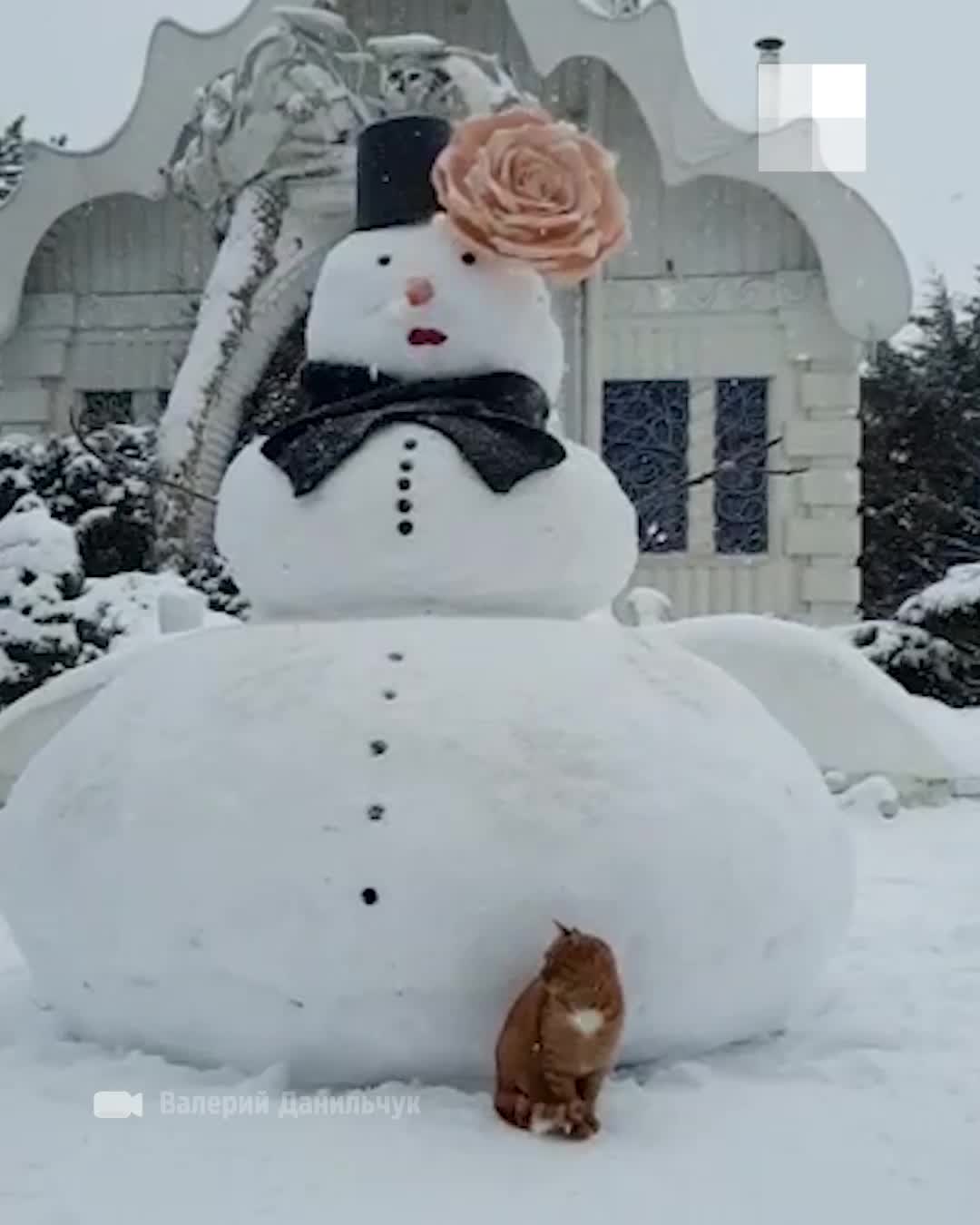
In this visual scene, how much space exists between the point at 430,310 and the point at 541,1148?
1.94m

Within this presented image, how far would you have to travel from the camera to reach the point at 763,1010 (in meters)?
3.70

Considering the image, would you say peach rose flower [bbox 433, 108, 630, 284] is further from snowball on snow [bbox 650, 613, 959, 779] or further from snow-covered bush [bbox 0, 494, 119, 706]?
snow-covered bush [bbox 0, 494, 119, 706]

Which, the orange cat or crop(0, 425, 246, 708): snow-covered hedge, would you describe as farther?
crop(0, 425, 246, 708): snow-covered hedge

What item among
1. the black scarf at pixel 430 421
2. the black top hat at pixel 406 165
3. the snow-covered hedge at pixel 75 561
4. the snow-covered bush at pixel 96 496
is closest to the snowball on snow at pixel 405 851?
the black scarf at pixel 430 421

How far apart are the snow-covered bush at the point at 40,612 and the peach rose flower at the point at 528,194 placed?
19.3 feet

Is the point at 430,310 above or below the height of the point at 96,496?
above

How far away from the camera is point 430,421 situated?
380 cm

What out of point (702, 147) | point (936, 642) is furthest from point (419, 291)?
point (702, 147)

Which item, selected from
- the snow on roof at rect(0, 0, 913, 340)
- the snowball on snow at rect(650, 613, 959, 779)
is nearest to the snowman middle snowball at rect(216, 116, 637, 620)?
the snowball on snow at rect(650, 613, 959, 779)

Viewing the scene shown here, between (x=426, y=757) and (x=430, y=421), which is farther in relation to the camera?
(x=430, y=421)

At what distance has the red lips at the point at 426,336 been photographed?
13.0 feet

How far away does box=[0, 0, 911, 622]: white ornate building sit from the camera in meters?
12.5

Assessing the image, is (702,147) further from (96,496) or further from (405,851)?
(405,851)

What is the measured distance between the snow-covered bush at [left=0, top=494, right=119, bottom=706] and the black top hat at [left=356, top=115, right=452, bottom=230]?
220 inches
